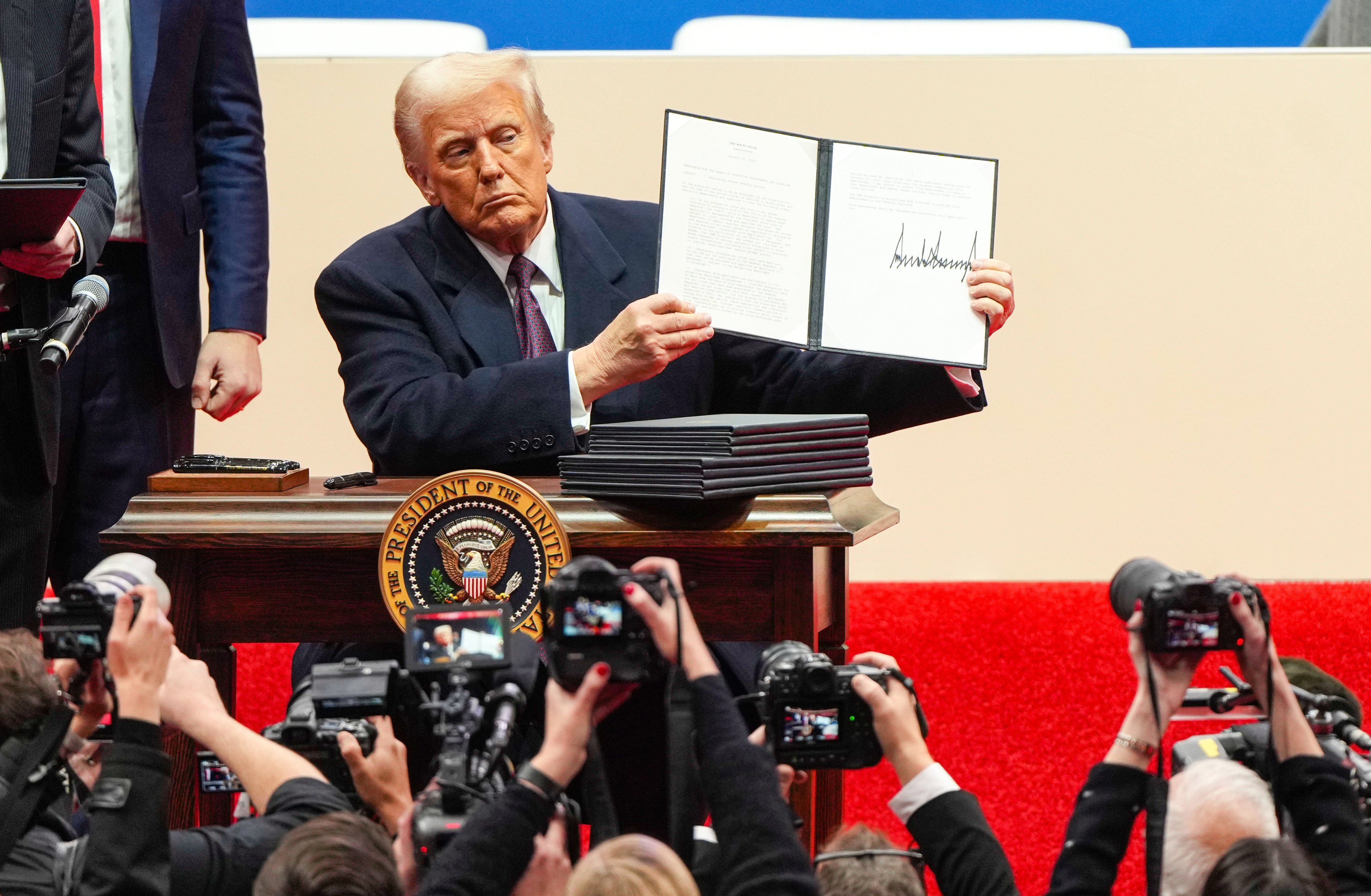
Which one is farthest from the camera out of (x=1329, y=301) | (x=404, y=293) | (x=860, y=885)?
(x=1329, y=301)

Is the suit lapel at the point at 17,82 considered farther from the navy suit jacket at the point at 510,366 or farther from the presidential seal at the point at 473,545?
the presidential seal at the point at 473,545

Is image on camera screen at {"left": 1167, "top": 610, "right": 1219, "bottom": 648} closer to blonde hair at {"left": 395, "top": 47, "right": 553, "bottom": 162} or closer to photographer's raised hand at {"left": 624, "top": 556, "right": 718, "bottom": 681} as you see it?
photographer's raised hand at {"left": 624, "top": 556, "right": 718, "bottom": 681}

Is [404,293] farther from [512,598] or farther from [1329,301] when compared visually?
[1329,301]

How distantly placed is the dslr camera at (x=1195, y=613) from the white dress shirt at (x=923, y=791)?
0.22m

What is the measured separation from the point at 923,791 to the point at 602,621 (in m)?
0.33

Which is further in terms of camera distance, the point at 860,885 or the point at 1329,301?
the point at 1329,301

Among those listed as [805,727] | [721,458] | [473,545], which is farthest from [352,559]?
[805,727]

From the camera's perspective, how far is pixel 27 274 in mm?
1954

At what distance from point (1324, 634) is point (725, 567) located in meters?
1.69

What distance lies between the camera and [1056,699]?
9.41ft

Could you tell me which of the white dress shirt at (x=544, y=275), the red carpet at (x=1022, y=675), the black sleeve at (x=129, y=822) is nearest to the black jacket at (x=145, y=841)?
the black sleeve at (x=129, y=822)

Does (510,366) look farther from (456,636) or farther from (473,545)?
(456,636)

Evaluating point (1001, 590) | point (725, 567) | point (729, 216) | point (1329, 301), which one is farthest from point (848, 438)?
point (1329, 301)

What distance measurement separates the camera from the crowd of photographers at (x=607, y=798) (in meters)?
1.23
